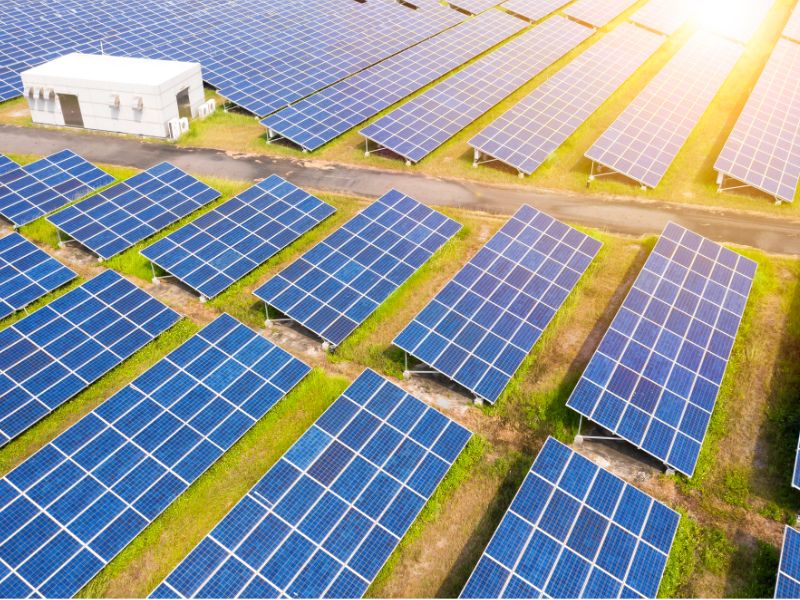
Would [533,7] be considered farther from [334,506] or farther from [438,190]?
[334,506]

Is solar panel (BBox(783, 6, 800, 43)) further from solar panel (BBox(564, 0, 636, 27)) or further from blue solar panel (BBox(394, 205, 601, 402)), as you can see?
blue solar panel (BBox(394, 205, 601, 402))

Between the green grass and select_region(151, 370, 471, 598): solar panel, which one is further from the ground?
select_region(151, 370, 471, 598): solar panel

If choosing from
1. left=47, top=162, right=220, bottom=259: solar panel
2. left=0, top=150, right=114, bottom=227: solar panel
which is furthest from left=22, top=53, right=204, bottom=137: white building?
left=47, top=162, right=220, bottom=259: solar panel

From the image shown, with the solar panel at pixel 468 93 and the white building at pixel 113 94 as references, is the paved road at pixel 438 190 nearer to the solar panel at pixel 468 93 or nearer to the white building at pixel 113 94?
the white building at pixel 113 94

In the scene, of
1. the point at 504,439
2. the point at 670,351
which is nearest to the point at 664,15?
the point at 670,351

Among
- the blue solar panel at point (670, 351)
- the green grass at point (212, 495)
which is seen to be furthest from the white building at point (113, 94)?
the blue solar panel at point (670, 351)

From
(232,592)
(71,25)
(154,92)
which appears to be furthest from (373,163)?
(71,25)

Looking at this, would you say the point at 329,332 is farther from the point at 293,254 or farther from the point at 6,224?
the point at 6,224
